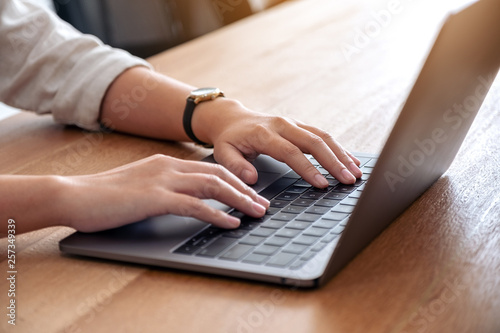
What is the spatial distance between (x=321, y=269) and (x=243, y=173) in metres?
0.27

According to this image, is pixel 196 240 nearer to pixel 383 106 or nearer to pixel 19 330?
pixel 19 330

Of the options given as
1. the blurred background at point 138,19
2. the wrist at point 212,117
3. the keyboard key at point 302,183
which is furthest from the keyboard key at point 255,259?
the blurred background at point 138,19

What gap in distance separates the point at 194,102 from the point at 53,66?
29 cm

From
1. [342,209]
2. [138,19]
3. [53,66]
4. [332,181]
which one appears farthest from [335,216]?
[138,19]

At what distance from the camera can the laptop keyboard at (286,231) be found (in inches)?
26.9

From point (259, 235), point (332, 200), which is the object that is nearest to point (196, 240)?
point (259, 235)

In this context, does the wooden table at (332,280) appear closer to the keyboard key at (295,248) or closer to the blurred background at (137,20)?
the keyboard key at (295,248)

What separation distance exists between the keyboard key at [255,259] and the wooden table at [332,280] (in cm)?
3

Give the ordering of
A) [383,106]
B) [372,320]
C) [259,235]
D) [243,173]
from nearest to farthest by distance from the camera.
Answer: [372,320]
[259,235]
[243,173]
[383,106]

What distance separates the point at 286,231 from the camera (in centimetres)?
73

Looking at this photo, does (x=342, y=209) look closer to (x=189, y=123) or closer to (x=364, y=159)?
(x=364, y=159)

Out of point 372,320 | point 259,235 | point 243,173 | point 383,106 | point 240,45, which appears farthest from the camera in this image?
point 240,45

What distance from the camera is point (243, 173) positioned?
90 centimetres

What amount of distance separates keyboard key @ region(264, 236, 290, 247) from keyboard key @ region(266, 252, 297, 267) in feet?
0.07
